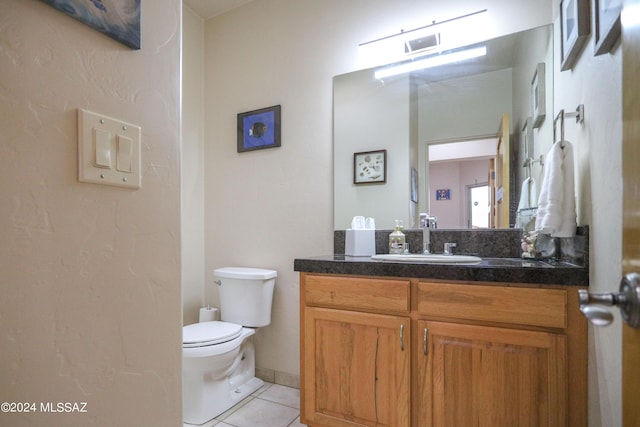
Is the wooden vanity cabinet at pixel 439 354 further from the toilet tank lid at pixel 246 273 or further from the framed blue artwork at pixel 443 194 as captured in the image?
the framed blue artwork at pixel 443 194

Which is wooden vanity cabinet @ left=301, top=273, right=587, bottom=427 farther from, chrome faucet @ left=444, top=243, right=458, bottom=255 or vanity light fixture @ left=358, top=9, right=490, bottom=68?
vanity light fixture @ left=358, top=9, right=490, bottom=68

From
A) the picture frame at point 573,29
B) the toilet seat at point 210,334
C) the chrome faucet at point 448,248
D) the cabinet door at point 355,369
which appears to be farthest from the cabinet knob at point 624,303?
the toilet seat at point 210,334

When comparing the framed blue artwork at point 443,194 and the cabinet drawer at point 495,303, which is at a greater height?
the framed blue artwork at point 443,194

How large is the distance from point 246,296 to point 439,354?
1.22m

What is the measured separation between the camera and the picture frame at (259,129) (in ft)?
7.41

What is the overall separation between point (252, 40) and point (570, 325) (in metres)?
2.44

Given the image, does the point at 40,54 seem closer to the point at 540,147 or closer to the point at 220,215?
the point at 540,147

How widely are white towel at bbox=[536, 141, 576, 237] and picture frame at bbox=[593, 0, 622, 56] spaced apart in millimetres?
392

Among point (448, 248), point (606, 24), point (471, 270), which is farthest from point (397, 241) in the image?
point (606, 24)

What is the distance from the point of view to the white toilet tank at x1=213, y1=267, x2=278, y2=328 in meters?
2.09

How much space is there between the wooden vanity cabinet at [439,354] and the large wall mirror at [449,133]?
0.63 meters

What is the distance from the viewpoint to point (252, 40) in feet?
7.80

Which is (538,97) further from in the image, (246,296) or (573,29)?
(246,296)

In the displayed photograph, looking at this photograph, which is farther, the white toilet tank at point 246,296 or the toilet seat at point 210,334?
the white toilet tank at point 246,296
